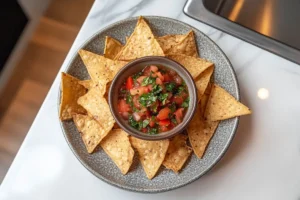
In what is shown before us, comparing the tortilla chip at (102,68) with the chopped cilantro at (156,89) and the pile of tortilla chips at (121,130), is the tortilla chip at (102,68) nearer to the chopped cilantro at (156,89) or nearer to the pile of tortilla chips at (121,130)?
the pile of tortilla chips at (121,130)

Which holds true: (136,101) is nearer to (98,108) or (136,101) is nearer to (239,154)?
(98,108)

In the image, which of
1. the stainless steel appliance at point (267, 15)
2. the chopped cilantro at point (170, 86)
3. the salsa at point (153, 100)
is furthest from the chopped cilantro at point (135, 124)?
the stainless steel appliance at point (267, 15)

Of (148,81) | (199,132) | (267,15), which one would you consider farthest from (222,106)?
(267,15)

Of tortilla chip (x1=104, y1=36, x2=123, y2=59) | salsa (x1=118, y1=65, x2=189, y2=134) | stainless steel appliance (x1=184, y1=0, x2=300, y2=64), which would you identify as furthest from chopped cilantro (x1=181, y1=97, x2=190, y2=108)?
stainless steel appliance (x1=184, y1=0, x2=300, y2=64)

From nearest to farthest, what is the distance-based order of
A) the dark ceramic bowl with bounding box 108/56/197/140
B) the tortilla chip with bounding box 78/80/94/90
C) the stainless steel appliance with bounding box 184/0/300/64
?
the dark ceramic bowl with bounding box 108/56/197/140, the tortilla chip with bounding box 78/80/94/90, the stainless steel appliance with bounding box 184/0/300/64

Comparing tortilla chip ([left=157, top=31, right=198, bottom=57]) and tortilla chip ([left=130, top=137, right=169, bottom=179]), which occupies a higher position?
tortilla chip ([left=157, top=31, right=198, bottom=57])

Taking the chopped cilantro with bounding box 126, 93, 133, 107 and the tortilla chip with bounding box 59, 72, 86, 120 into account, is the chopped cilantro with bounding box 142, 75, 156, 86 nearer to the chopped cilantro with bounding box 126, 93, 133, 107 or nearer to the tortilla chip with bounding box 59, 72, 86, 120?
the chopped cilantro with bounding box 126, 93, 133, 107
